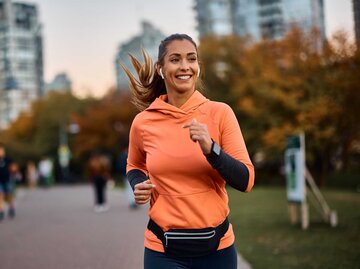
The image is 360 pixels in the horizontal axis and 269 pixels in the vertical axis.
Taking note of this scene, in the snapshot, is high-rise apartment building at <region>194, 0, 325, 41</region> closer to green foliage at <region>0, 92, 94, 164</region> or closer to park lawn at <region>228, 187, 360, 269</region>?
green foliage at <region>0, 92, 94, 164</region>

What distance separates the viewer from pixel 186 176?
9.24 ft

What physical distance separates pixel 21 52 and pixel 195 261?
8555 cm

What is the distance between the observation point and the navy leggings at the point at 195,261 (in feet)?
9.25

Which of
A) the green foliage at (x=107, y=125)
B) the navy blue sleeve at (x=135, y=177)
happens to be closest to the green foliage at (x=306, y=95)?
the green foliage at (x=107, y=125)

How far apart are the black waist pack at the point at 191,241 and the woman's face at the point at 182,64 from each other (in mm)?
698

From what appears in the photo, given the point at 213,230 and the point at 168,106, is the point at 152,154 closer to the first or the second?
the point at 168,106

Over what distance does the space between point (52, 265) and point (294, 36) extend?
2715 cm

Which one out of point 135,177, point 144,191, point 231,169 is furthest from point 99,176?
point 231,169

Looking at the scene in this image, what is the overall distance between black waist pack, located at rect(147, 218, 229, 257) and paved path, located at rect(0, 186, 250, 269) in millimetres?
5024

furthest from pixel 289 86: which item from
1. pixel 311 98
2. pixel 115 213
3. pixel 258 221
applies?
pixel 258 221

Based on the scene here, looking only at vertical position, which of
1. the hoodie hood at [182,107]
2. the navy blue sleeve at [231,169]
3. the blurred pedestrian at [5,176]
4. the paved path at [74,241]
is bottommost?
the paved path at [74,241]

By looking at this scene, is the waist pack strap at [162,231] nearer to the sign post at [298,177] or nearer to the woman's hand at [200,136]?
the woman's hand at [200,136]

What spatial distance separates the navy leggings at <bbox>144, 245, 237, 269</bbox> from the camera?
2818 mm

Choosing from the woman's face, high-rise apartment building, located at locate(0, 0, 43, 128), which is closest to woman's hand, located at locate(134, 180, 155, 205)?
the woman's face
